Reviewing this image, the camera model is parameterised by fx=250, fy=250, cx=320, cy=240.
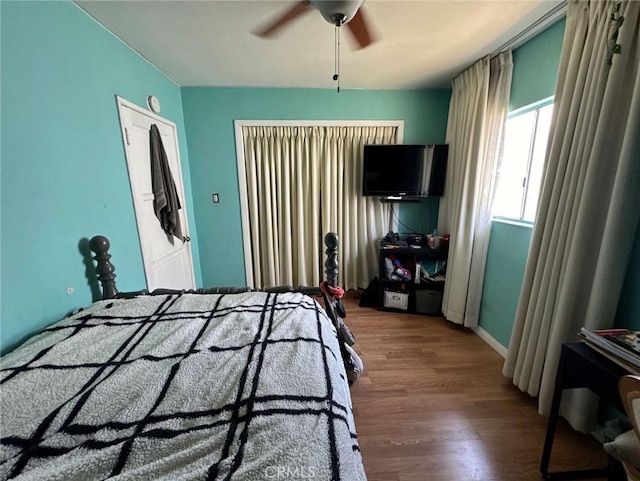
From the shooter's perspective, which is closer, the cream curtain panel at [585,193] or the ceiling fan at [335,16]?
the cream curtain panel at [585,193]

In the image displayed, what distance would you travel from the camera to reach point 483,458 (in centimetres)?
137

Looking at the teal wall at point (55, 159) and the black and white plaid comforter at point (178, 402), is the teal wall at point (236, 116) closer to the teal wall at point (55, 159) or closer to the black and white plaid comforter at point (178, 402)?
the teal wall at point (55, 159)

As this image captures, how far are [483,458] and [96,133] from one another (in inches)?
120

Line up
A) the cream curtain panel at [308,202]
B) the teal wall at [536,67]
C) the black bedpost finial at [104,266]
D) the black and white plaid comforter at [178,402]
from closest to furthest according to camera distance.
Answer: the black and white plaid comforter at [178,402] < the black bedpost finial at [104,266] < the teal wall at [536,67] < the cream curtain panel at [308,202]

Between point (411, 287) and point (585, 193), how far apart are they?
1824mm

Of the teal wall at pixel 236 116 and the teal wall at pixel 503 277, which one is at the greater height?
the teal wall at pixel 236 116

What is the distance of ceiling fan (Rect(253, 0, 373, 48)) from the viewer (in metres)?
1.31

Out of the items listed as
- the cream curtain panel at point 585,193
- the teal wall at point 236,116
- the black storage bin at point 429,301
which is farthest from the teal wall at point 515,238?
the teal wall at point 236,116

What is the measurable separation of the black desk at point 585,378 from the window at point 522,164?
110cm

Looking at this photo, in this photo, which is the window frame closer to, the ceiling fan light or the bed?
the ceiling fan light

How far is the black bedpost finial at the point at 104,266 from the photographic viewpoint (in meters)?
1.49

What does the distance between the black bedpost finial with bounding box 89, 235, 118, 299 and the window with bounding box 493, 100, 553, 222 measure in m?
2.91

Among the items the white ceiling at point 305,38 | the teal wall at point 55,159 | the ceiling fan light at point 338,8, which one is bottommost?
the teal wall at point 55,159

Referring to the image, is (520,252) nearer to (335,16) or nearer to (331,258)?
(331,258)
